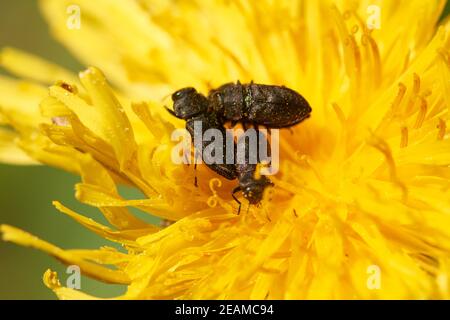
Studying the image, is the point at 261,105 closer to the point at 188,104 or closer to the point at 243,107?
the point at 243,107

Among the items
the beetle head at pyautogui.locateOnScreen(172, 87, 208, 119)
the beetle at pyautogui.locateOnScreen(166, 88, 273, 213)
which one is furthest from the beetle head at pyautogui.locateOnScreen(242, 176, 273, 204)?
the beetle head at pyautogui.locateOnScreen(172, 87, 208, 119)

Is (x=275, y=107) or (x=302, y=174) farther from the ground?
(x=275, y=107)

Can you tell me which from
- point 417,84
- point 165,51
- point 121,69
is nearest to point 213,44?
point 165,51

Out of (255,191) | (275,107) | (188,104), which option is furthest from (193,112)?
(255,191)

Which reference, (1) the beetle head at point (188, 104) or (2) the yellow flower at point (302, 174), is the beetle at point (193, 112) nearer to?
(1) the beetle head at point (188, 104)

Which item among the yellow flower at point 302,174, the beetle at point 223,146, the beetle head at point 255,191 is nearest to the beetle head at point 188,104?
the beetle at point 223,146

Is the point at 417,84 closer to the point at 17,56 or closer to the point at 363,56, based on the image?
the point at 363,56
